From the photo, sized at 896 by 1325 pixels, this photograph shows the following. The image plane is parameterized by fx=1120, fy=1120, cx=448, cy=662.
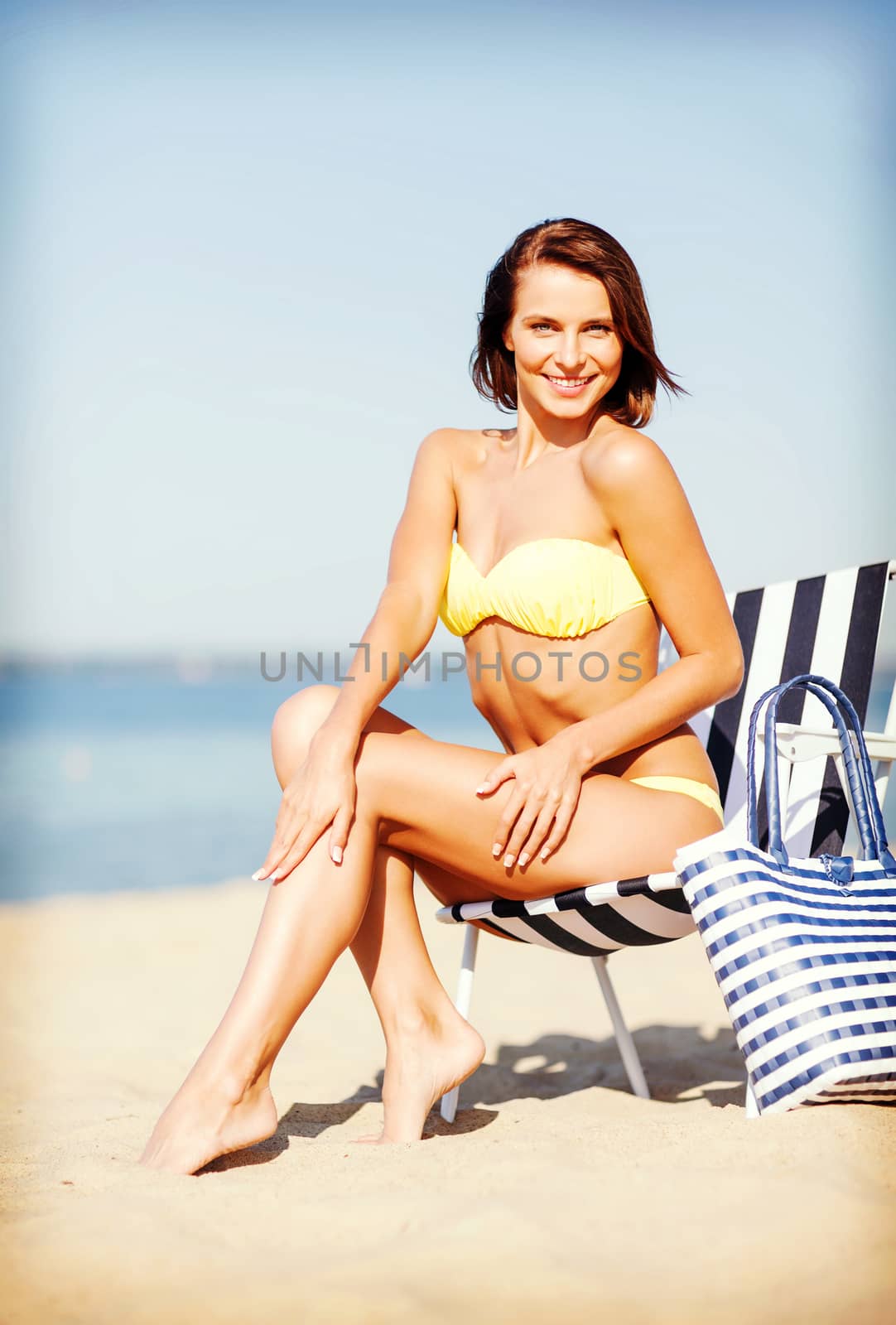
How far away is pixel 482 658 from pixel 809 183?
2.06 metres

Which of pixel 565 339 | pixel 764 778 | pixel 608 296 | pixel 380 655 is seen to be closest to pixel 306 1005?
pixel 380 655

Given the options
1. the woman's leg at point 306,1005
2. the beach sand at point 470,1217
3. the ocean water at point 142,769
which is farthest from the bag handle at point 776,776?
the ocean water at point 142,769

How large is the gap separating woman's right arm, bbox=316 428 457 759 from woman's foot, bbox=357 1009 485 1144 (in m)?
0.64

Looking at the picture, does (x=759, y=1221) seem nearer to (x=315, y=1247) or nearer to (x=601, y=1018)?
(x=315, y=1247)

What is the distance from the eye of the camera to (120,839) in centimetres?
905

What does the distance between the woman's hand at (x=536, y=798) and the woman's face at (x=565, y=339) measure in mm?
902

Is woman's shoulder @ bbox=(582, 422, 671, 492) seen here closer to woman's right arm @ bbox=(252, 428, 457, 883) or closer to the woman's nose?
the woman's nose

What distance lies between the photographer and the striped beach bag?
1888 millimetres

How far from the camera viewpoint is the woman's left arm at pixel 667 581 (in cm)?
239

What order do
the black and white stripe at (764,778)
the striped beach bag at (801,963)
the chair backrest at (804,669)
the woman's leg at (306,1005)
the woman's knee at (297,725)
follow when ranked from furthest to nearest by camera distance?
the chair backrest at (804,669)
the woman's knee at (297,725)
the black and white stripe at (764,778)
the woman's leg at (306,1005)
the striped beach bag at (801,963)

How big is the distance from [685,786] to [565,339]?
3.49 feet

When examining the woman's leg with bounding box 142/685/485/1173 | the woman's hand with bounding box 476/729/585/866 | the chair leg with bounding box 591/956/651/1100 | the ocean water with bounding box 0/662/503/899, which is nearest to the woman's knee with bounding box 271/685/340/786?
the woman's leg with bounding box 142/685/485/1173

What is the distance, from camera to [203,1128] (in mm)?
1979

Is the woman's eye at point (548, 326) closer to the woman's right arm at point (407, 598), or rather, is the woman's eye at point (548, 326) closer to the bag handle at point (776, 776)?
the woman's right arm at point (407, 598)
